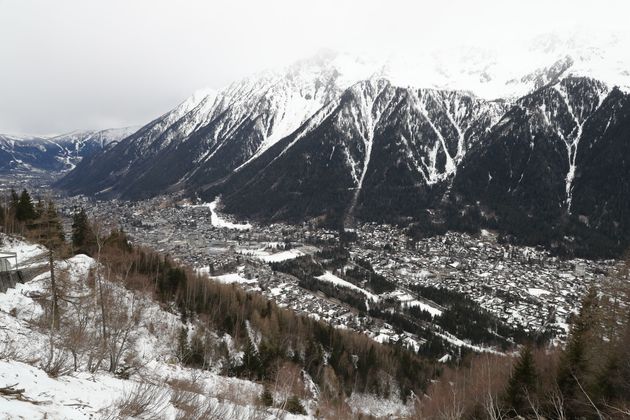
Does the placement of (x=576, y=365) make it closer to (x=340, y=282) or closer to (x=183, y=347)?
(x=183, y=347)

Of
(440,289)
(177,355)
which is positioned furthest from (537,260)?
(177,355)

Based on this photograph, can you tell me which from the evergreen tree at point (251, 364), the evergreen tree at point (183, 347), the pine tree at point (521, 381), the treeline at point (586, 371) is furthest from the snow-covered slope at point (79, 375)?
the pine tree at point (521, 381)

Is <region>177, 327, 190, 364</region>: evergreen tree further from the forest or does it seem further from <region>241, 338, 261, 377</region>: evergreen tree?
<region>241, 338, 261, 377</region>: evergreen tree

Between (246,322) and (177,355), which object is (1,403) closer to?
(177,355)

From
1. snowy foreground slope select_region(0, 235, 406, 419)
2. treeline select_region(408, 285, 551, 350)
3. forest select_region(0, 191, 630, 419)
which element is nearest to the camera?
snowy foreground slope select_region(0, 235, 406, 419)

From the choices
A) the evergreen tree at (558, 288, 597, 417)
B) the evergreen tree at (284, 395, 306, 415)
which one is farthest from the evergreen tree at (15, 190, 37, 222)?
the evergreen tree at (558, 288, 597, 417)

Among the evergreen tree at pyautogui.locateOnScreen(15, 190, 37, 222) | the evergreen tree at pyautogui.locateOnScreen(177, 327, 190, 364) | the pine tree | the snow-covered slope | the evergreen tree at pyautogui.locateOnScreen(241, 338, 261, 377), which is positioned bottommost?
the evergreen tree at pyautogui.locateOnScreen(241, 338, 261, 377)

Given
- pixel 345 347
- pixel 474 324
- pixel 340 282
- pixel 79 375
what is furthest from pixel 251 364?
pixel 340 282

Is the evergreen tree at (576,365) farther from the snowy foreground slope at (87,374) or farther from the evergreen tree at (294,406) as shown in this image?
the evergreen tree at (294,406)
